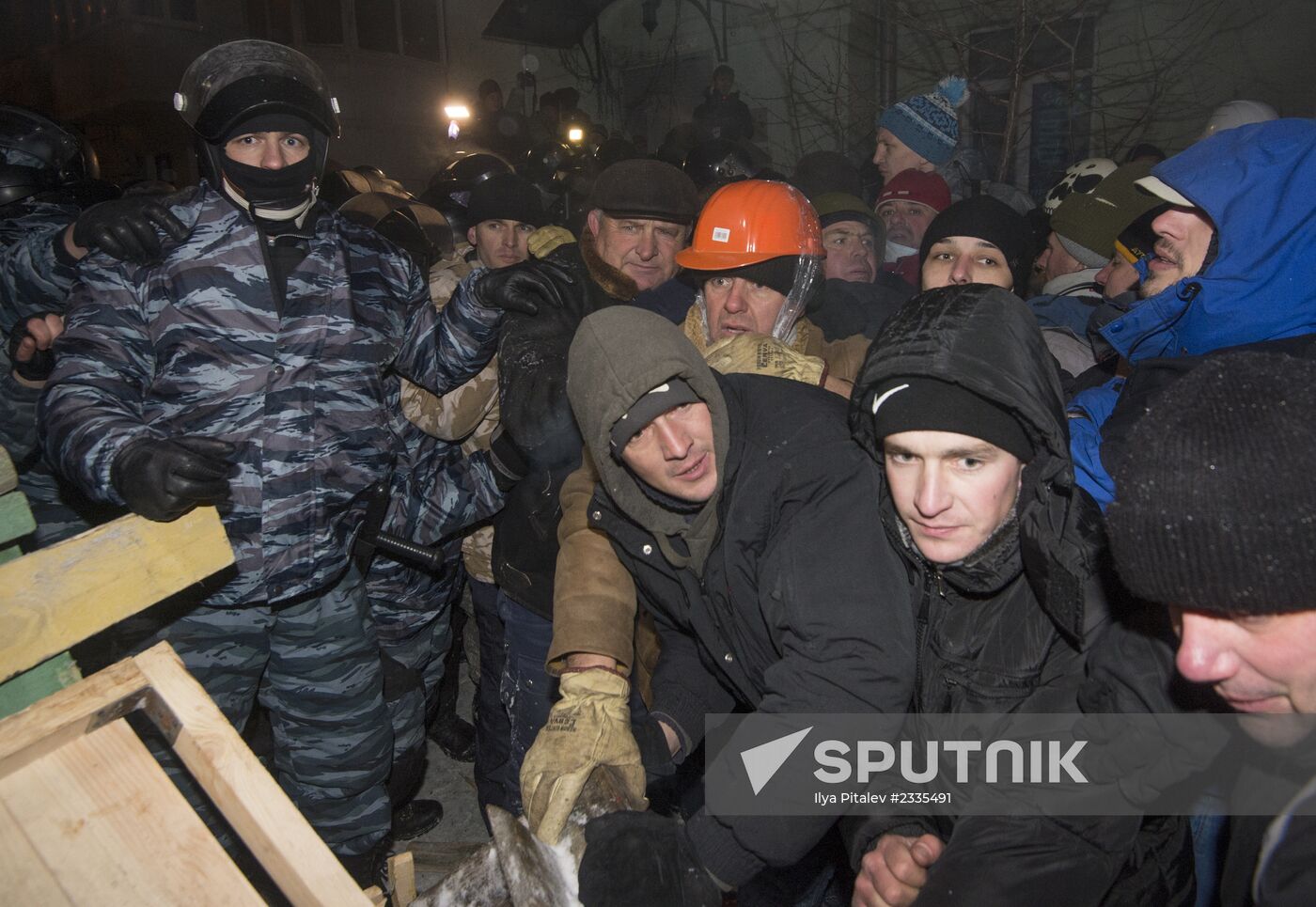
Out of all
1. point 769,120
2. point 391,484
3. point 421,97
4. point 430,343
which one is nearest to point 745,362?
point 430,343

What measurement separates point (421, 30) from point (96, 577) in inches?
741

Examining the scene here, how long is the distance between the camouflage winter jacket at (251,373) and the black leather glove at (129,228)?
0.04 meters

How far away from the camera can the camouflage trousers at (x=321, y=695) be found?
2.51 metres

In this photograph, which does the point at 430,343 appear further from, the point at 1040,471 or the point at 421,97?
the point at 421,97

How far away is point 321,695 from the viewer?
2.62 m

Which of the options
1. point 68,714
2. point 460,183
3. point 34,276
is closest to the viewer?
point 68,714

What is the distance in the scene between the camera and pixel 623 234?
3227 millimetres

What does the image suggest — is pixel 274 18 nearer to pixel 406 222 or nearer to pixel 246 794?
pixel 406 222

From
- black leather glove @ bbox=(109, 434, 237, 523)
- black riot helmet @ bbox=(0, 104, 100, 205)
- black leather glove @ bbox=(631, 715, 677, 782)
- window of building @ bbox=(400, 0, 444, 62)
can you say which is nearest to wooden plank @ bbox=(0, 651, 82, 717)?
black leather glove @ bbox=(109, 434, 237, 523)

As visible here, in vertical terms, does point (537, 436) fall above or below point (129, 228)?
below

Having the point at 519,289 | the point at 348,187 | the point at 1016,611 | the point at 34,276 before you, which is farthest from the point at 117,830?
the point at 348,187

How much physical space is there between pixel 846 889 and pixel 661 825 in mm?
1527

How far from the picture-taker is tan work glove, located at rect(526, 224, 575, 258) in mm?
3463

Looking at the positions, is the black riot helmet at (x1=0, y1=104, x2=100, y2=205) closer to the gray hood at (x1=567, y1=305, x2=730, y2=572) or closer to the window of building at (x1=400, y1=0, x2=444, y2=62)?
the gray hood at (x1=567, y1=305, x2=730, y2=572)
